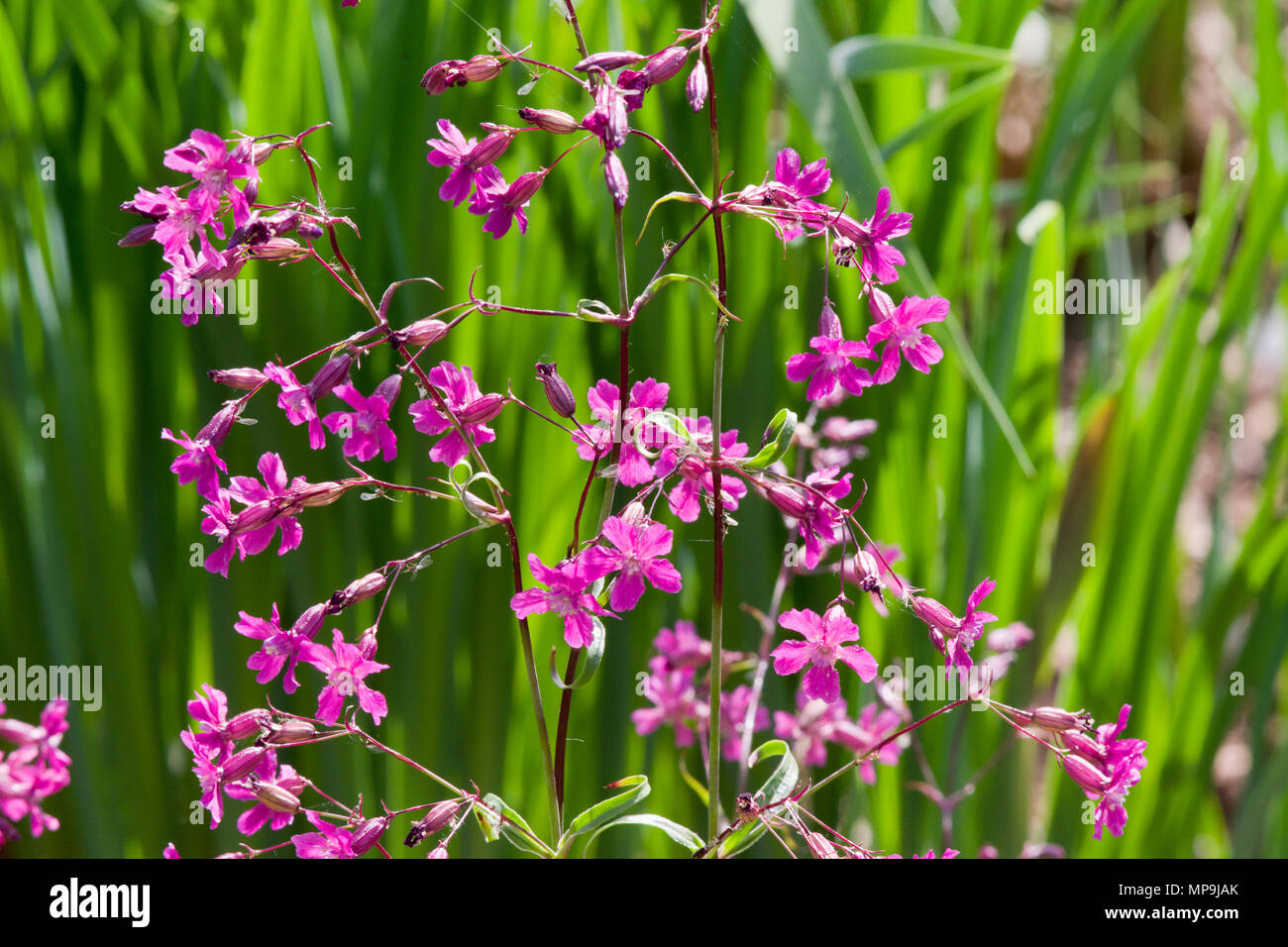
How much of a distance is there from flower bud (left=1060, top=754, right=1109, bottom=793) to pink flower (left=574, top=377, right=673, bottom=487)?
20 centimetres

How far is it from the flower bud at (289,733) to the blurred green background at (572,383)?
8.8 inches

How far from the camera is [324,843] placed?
36 centimetres

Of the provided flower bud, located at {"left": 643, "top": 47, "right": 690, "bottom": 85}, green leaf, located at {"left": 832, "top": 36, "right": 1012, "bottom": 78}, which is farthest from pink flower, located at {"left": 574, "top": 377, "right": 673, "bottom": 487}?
green leaf, located at {"left": 832, "top": 36, "right": 1012, "bottom": 78}

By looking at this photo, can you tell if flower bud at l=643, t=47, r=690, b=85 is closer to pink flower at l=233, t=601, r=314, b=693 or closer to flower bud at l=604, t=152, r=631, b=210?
flower bud at l=604, t=152, r=631, b=210

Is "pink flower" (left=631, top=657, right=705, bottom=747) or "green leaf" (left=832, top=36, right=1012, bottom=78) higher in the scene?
"green leaf" (left=832, top=36, right=1012, bottom=78)

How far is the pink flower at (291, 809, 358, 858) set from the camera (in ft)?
1.14

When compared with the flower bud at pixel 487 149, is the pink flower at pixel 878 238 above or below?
below

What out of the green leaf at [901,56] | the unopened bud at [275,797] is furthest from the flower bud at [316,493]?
the green leaf at [901,56]

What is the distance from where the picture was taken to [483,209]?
0.34 m

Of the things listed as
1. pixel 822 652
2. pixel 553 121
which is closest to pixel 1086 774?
pixel 822 652

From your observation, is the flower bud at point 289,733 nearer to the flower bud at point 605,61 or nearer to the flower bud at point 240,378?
the flower bud at point 240,378

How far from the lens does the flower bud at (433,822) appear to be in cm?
33
